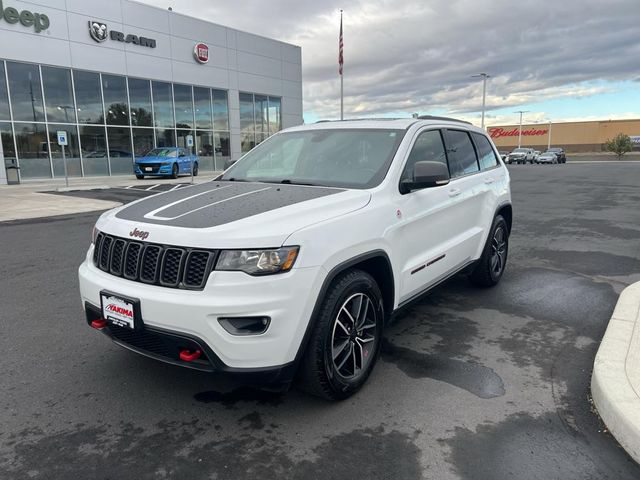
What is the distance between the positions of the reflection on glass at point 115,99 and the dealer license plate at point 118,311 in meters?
24.4

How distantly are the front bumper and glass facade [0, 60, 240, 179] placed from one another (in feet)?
75.5

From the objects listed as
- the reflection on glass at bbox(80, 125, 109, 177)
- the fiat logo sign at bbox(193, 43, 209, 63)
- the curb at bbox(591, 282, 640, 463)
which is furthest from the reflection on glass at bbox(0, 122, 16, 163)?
the curb at bbox(591, 282, 640, 463)

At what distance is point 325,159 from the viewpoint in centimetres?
410

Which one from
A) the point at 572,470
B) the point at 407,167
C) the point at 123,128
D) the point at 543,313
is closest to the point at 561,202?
the point at 543,313

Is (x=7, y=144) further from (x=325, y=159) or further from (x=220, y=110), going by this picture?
(x=325, y=159)

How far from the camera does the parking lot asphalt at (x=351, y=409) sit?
2578 millimetres

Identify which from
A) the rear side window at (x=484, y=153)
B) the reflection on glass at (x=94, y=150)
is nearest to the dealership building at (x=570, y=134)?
the reflection on glass at (x=94, y=150)

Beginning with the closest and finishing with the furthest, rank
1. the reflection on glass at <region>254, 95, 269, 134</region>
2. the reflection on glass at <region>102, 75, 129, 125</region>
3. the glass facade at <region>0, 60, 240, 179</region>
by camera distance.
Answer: the glass facade at <region>0, 60, 240, 179</region>, the reflection on glass at <region>102, 75, 129, 125</region>, the reflection on glass at <region>254, 95, 269, 134</region>

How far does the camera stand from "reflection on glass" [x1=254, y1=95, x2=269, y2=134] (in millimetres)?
32719

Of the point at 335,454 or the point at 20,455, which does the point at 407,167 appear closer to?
the point at 335,454

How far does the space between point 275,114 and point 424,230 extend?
31708mm

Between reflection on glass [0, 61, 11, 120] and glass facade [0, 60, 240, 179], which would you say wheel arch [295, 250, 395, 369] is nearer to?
glass facade [0, 60, 240, 179]

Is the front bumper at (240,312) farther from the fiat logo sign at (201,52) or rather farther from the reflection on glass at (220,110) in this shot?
the reflection on glass at (220,110)

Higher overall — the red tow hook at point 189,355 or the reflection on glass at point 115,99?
the reflection on glass at point 115,99
